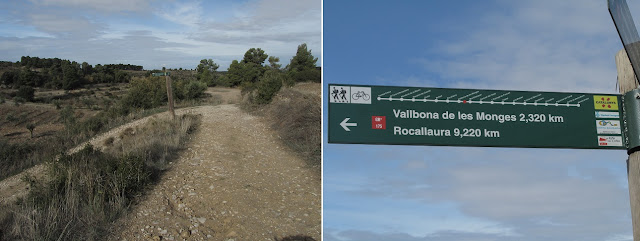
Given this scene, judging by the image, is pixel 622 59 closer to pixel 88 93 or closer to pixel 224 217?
pixel 224 217

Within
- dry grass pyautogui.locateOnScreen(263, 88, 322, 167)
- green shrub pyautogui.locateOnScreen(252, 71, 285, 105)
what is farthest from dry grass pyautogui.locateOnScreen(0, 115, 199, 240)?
green shrub pyautogui.locateOnScreen(252, 71, 285, 105)

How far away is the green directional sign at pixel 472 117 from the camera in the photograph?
410 cm

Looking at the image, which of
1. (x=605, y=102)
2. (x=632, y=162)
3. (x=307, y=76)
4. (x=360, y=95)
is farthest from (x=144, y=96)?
(x=632, y=162)

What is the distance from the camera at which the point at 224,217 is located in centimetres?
782

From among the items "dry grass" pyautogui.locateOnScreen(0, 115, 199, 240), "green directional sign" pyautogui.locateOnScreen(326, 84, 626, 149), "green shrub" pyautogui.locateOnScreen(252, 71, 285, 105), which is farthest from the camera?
"green shrub" pyautogui.locateOnScreen(252, 71, 285, 105)

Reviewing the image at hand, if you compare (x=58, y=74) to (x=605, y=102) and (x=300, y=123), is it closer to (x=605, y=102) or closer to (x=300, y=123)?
(x=300, y=123)

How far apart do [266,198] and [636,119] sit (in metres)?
6.35

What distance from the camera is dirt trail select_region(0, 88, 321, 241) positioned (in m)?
7.20

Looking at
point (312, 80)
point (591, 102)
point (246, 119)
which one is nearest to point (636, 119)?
point (591, 102)

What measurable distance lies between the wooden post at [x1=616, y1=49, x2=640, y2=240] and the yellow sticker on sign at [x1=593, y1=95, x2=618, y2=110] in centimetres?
15

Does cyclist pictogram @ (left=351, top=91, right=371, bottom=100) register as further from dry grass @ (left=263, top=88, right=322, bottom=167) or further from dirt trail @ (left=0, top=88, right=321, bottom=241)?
dry grass @ (left=263, top=88, right=322, bottom=167)

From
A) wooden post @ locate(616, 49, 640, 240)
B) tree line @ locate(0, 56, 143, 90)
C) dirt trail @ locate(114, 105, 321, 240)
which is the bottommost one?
dirt trail @ locate(114, 105, 321, 240)

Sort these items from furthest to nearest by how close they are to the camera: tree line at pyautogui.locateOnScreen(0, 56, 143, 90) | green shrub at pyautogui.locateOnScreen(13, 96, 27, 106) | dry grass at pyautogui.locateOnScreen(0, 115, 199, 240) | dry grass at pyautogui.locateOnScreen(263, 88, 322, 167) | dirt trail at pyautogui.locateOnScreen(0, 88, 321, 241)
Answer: tree line at pyautogui.locateOnScreen(0, 56, 143, 90) → green shrub at pyautogui.locateOnScreen(13, 96, 27, 106) → dry grass at pyautogui.locateOnScreen(263, 88, 322, 167) → dirt trail at pyautogui.locateOnScreen(0, 88, 321, 241) → dry grass at pyautogui.locateOnScreen(0, 115, 199, 240)

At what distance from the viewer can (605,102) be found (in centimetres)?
459
